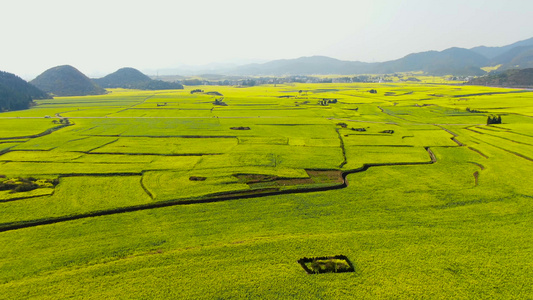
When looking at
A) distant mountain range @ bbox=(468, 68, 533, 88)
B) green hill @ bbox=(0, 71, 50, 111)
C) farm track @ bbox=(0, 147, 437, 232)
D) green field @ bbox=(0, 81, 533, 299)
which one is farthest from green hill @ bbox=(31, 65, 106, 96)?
distant mountain range @ bbox=(468, 68, 533, 88)

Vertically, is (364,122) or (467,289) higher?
(364,122)

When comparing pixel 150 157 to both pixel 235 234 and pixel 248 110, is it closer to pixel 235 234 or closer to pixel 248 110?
pixel 235 234

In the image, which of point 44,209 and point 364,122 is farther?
point 364,122

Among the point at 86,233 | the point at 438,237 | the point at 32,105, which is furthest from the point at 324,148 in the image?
the point at 32,105

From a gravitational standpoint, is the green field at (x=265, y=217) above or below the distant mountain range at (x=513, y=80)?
below

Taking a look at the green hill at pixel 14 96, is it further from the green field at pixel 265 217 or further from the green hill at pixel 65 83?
the green field at pixel 265 217

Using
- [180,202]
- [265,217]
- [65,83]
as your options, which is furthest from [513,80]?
[65,83]

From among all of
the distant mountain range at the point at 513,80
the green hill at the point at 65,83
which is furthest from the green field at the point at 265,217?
the distant mountain range at the point at 513,80
